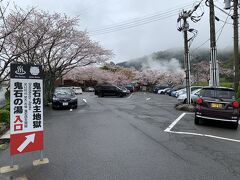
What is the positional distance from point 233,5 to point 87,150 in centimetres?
1366

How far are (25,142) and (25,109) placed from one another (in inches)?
26.6

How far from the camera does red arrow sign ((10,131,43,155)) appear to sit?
4.58 m

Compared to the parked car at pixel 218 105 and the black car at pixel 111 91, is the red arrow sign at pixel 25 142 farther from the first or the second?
the black car at pixel 111 91

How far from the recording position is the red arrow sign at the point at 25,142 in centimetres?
458

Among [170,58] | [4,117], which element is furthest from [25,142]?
[170,58]

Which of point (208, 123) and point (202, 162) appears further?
point (208, 123)

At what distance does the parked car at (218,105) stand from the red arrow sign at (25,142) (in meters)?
6.36

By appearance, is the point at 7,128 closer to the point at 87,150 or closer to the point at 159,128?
the point at 87,150

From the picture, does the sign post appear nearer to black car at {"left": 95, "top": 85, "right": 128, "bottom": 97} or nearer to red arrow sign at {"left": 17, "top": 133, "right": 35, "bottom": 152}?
red arrow sign at {"left": 17, "top": 133, "right": 35, "bottom": 152}

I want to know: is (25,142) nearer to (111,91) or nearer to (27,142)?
(27,142)

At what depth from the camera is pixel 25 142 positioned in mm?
4742

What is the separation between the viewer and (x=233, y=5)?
47.7 feet

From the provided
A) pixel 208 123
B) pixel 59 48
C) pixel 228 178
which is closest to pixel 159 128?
pixel 208 123

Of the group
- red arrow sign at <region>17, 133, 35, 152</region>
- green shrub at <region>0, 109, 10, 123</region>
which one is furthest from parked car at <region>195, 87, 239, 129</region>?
green shrub at <region>0, 109, 10, 123</region>
